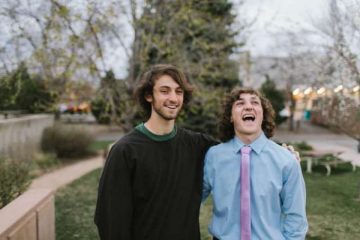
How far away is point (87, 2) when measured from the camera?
770 cm

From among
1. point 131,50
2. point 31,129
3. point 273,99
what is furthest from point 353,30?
point 273,99

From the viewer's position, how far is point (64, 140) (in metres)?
14.6

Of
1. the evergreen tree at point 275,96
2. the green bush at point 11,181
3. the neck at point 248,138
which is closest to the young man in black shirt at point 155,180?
the neck at point 248,138

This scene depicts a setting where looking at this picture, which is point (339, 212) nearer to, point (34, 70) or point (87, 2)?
point (87, 2)

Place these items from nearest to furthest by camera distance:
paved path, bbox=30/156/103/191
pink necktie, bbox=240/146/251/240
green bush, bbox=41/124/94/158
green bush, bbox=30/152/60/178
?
pink necktie, bbox=240/146/251/240 < paved path, bbox=30/156/103/191 < green bush, bbox=30/152/60/178 < green bush, bbox=41/124/94/158

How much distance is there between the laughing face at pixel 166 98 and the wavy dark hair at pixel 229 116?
329 mm

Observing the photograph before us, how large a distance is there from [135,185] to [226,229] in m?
0.57

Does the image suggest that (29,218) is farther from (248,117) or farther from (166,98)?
(248,117)

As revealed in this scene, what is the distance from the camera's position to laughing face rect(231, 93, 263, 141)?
2559mm

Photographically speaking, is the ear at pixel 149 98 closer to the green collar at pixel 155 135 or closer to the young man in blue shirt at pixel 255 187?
the green collar at pixel 155 135

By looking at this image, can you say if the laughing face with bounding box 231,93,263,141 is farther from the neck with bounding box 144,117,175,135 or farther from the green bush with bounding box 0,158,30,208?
the green bush with bounding box 0,158,30,208

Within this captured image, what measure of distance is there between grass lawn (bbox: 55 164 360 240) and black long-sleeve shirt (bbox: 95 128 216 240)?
122 inches

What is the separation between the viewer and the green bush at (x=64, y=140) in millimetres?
14375

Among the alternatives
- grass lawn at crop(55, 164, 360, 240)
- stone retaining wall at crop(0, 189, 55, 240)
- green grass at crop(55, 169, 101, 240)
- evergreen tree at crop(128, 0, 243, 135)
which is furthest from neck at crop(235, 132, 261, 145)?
evergreen tree at crop(128, 0, 243, 135)
